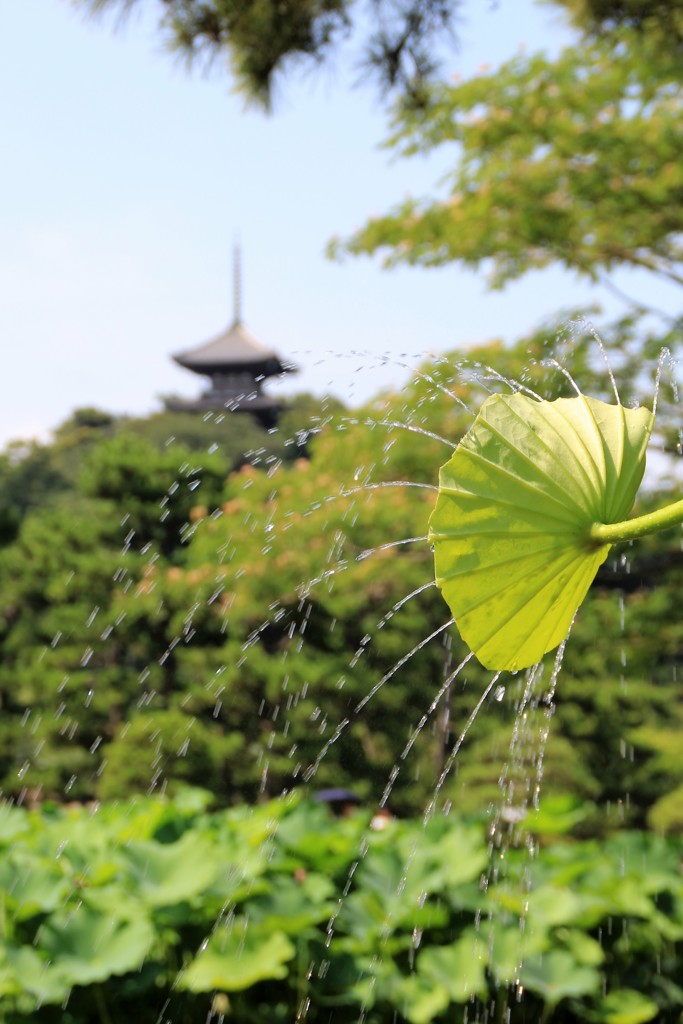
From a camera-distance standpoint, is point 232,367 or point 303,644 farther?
point 232,367

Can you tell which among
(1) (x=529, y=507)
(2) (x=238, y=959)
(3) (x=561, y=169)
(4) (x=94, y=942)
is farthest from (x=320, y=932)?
(3) (x=561, y=169)

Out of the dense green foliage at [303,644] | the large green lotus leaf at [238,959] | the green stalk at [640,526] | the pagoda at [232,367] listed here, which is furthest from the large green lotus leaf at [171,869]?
the pagoda at [232,367]

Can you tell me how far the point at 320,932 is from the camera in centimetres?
279

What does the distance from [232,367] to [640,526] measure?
35.6 meters

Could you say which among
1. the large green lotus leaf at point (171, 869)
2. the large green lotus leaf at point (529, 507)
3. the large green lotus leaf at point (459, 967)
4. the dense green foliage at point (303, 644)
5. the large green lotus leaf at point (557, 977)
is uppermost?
the large green lotus leaf at point (529, 507)

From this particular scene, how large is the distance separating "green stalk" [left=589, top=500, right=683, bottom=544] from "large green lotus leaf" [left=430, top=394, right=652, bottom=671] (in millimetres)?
17

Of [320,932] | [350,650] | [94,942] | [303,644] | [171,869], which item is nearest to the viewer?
[94,942]

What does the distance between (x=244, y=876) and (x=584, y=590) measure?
213cm

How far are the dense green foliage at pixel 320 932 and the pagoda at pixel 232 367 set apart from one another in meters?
30.8

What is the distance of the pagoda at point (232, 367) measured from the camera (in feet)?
115

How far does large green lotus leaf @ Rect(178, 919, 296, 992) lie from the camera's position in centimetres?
252

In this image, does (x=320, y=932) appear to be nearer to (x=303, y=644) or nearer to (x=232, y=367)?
(x=303, y=644)

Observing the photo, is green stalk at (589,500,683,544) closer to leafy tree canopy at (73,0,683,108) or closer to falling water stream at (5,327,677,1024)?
leafy tree canopy at (73,0,683,108)

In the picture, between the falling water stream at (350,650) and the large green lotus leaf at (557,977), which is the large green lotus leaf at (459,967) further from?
the falling water stream at (350,650)
